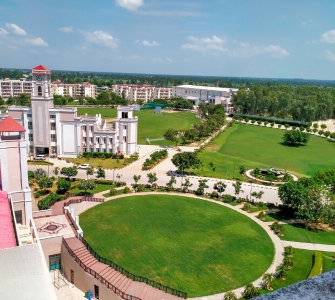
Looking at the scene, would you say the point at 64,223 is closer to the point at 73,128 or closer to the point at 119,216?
the point at 119,216

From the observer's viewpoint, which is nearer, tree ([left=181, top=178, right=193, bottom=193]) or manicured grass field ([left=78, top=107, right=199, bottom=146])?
tree ([left=181, top=178, right=193, bottom=193])

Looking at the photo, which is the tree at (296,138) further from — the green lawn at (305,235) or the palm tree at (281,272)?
the palm tree at (281,272)

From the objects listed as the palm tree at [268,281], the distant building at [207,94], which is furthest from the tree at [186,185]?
the distant building at [207,94]

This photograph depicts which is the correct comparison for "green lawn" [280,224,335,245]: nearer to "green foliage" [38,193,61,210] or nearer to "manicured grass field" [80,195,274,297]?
"manicured grass field" [80,195,274,297]

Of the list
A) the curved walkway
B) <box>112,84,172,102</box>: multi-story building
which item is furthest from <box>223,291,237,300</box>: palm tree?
<box>112,84,172,102</box>: multi-story building

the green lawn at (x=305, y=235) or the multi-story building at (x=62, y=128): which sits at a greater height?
the multi-story building at (x=62, y=128)

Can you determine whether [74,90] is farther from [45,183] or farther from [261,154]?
[45,183]

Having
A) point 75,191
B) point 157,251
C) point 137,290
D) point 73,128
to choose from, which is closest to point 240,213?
point 157,251

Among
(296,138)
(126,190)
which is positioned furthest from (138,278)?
(296,138)
